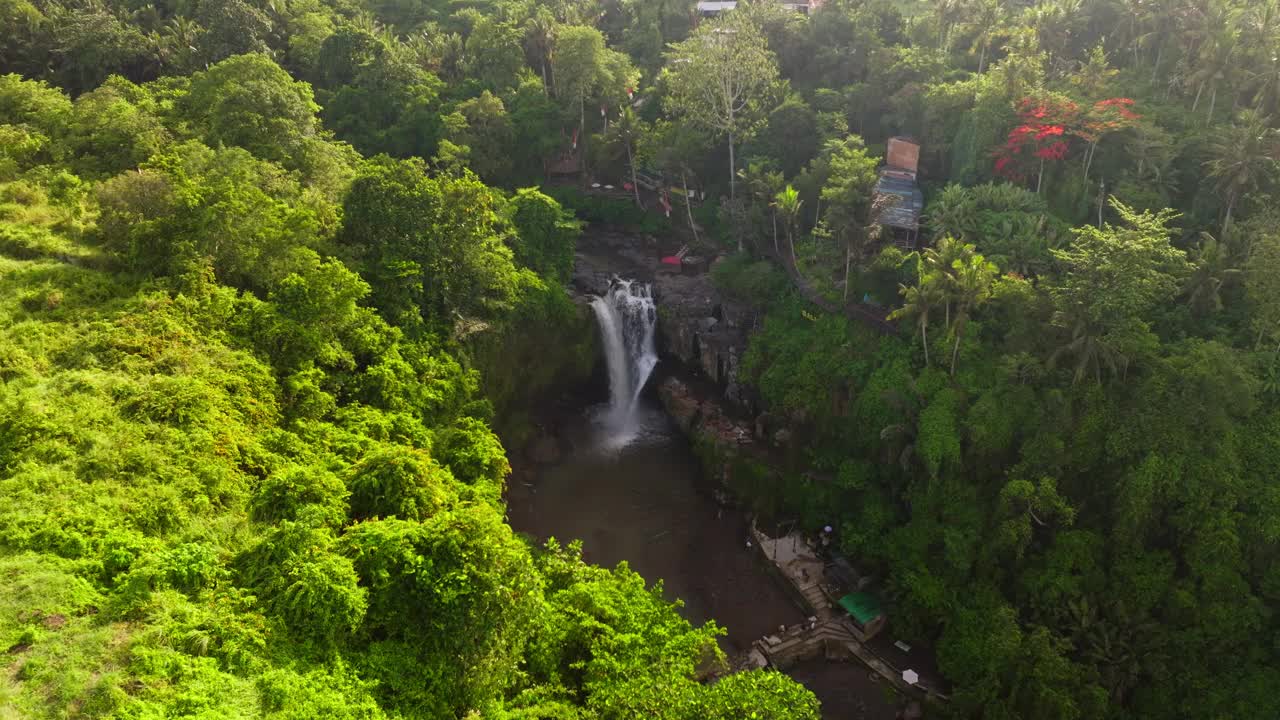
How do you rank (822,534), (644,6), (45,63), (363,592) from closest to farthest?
(363,592) → (822,534) → (45,63) → (644,6)

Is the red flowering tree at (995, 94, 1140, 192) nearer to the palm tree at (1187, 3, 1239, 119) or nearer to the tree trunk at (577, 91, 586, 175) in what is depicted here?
the palm tree at (1187, 3, 1239, 119)

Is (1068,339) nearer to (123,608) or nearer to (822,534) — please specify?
(822,534)

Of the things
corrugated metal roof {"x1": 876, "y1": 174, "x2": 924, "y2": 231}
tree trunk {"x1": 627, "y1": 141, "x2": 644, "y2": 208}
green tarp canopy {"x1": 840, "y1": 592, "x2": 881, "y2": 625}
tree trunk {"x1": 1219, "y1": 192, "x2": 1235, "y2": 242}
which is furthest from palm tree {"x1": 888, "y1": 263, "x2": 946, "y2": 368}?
tree trunk {"x1": 627, "y1": 141, "x2": 644, "y2": 208}

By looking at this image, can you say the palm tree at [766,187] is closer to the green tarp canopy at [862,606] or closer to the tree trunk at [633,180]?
the tree trunk at [633,180]

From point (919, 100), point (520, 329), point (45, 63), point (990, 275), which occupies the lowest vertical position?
point (520, 329)

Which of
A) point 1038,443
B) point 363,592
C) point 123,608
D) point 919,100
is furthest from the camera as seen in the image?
point 919,100

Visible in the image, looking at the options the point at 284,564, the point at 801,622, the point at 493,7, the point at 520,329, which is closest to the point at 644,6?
the point at 493,7
